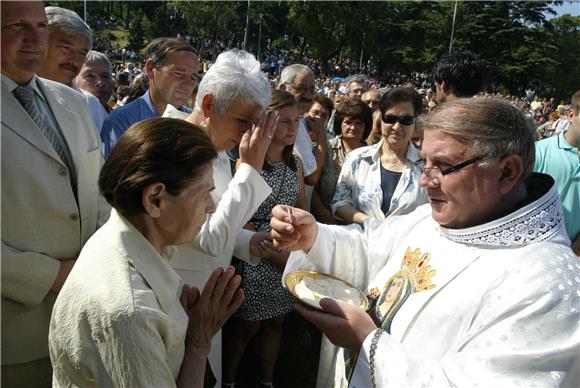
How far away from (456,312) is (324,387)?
117 centimetres

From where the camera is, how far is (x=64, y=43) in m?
3.54

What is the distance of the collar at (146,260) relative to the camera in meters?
1.56

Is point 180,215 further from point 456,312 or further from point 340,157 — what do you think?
point 340,157

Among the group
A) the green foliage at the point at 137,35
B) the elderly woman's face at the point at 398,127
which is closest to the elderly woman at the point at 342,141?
the elderly woman's face at the point at 398,127

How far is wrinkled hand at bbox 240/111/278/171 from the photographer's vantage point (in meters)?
2.46

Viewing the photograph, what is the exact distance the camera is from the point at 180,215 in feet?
5.64

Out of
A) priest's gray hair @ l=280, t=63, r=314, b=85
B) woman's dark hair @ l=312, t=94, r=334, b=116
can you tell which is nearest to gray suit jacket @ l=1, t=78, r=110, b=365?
priest's gray hair @ l=280, t=63, r=314, b=85

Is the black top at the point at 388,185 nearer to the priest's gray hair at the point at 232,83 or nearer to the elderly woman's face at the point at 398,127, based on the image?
the elderly woman's face at the point at 398,127

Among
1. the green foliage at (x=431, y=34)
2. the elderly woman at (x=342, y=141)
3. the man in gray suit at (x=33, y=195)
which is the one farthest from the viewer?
the green foliage at (x=431, y=34)

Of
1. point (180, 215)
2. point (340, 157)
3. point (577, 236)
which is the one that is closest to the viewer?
point (180, 215)

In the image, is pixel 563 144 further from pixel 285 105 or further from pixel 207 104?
pixel 207 104

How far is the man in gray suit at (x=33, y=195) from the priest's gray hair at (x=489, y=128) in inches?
63.4

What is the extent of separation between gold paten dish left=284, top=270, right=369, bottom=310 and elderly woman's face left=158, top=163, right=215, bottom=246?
59cm

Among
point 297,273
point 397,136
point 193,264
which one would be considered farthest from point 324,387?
point 397,136
